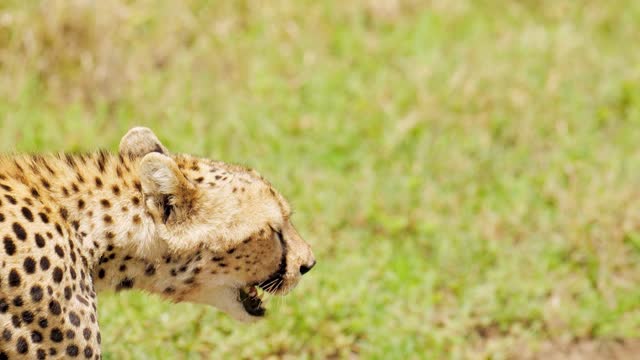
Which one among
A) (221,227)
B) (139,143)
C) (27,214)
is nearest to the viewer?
(27,214)

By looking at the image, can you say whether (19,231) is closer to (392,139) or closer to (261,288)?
(261,288)

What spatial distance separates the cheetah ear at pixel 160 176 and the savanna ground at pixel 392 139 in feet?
3.53

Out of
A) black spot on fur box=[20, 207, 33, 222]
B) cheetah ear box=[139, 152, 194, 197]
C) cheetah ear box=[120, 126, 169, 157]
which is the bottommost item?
black spot on fur box=[20, 207, 33, 222]

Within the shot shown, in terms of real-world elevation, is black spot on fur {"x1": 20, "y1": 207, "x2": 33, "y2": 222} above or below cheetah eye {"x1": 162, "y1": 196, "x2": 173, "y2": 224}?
below

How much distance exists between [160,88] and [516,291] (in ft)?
8.24

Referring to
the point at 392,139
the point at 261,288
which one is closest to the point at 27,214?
the point at 261,288

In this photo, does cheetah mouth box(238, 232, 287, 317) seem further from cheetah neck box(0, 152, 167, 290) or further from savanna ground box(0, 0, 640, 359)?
savanna ground box(0, 0, 640, 359)

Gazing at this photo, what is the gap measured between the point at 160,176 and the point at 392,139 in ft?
10.1

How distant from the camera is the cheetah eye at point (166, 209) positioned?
3891 mm

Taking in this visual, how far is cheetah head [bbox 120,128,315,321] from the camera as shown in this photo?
12.7 ft

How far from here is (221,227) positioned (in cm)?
401

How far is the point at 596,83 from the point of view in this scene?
7.49 meters

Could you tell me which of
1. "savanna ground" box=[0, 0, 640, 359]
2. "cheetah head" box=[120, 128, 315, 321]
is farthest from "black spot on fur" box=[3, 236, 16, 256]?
"savanna ground" box=[0, 0, 640, 359]

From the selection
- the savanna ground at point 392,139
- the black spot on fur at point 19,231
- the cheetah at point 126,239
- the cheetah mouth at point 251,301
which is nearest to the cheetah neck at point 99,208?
the cheetah at point 126,239
